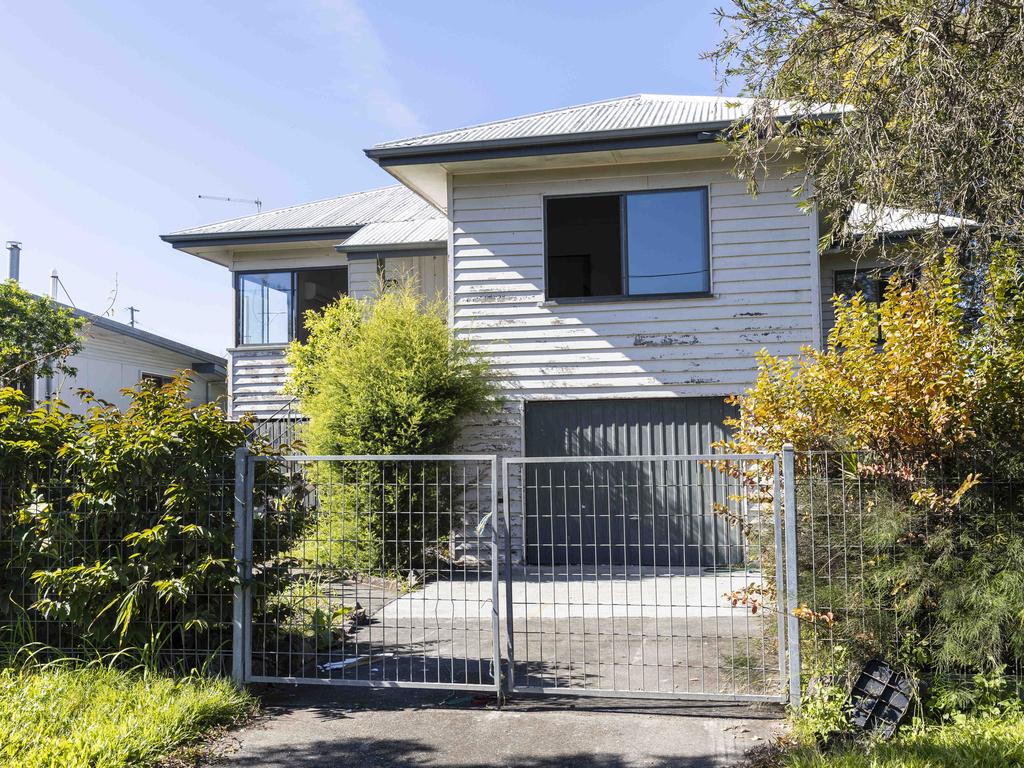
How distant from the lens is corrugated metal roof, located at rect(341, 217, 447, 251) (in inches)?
537

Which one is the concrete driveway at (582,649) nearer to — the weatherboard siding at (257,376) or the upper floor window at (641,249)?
the upper floor window at (641,249)

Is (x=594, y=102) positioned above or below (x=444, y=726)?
above

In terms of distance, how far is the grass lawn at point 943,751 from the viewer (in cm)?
397

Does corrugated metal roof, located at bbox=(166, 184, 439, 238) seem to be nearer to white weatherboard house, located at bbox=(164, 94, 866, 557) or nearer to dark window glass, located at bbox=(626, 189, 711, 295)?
white weatherboard house, located at bbox=(164, 94, 866, 557)

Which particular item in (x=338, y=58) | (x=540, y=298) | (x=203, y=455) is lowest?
(x=203, y=455)

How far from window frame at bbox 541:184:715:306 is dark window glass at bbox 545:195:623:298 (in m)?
0.03

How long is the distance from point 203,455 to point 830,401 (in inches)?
162

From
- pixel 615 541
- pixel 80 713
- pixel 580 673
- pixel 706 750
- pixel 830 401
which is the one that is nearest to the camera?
pixel 706 750

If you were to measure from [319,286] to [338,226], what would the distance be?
3.97 feet

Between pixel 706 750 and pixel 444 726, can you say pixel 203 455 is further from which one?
pixel 706 750

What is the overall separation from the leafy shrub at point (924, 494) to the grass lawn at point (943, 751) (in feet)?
1.29

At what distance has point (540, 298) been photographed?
11.0 metres

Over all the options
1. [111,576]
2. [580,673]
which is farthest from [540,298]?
[111,576]

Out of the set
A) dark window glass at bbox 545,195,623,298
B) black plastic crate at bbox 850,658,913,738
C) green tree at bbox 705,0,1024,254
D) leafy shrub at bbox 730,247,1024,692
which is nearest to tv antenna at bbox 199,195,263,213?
dark window glass at bbox 545,195,623,298
